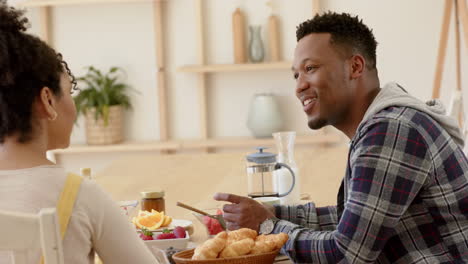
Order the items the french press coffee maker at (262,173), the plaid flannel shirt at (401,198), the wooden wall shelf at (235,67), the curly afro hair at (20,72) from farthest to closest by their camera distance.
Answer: the wooden wall shelf at (235,67) < the french press coffee maker at (262,173) < the plaid flannel shirt at (401,198) < the curly afro hair at (20,72)

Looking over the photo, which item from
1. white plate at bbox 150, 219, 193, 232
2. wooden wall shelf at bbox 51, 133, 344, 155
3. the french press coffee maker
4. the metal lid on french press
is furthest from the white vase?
white plate at bbox 150, 219, 193, 232

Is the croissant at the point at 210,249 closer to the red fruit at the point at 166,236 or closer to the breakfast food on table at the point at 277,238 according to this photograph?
the breakfast food on table at the point at 277,238

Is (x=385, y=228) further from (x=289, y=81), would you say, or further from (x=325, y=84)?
(x=289, y=81)

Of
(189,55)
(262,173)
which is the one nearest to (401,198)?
(262,173)

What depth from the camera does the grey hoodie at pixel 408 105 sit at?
1639 millimetres

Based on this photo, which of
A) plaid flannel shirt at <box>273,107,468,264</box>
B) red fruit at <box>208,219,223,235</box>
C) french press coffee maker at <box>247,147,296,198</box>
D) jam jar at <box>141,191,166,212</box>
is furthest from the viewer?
french press coffee maker at <box>247,147,296,198</box>

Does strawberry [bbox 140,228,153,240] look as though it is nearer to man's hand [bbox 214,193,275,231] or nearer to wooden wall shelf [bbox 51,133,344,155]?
man's hand [bbox 214,193,275,231]

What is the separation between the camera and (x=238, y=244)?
1.61 metres

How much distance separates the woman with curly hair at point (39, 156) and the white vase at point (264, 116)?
3716 millimetres

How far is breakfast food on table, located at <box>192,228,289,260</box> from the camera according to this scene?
1.59m

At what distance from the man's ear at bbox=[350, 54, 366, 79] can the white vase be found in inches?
125

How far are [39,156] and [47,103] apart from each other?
88mm

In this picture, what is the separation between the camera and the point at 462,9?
4133mm

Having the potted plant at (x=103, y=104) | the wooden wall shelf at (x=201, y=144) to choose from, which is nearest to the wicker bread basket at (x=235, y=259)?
the wooden wall shelf at (x=201, y=144)
